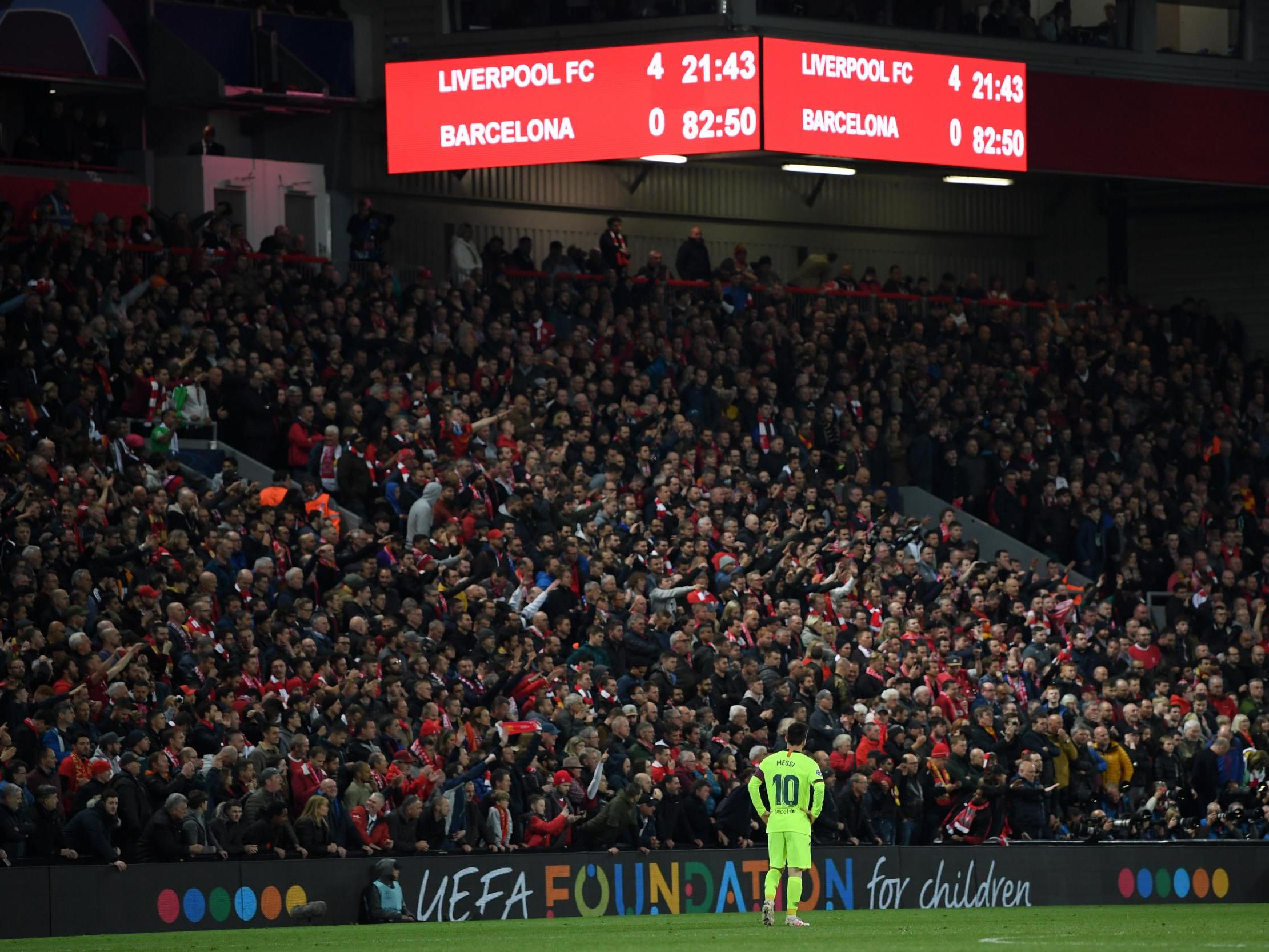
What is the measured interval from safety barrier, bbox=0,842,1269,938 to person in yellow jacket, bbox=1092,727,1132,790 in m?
1.85

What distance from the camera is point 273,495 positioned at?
23984mm

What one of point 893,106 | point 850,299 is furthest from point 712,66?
point 850,299

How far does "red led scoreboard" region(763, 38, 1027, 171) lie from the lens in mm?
28891

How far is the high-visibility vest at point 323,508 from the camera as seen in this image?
24.0 meters

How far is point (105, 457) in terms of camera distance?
23.2 metres

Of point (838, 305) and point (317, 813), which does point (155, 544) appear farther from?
point (838, 305)

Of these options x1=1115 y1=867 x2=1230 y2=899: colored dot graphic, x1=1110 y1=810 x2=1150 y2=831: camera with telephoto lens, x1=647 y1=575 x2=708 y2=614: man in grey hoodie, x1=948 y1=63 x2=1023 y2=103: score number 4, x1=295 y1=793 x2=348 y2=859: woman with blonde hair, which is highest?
x1=948 y1=63 x2=1023 y2=103: score number 4

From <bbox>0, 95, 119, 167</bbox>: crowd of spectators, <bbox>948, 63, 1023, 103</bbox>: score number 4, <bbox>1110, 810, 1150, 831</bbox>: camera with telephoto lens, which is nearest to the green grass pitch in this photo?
<bbox>1110, 810, 1150, 831</bbox>: camera with telephoto lens

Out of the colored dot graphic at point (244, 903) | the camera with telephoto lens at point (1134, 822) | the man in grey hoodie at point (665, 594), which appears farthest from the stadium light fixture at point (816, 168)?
the colored dot graphic at point (244, 903)

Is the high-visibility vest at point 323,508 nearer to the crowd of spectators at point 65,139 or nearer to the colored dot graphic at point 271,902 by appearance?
the colored dot graphic at point 271,902

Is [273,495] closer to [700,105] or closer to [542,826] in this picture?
[542,826]

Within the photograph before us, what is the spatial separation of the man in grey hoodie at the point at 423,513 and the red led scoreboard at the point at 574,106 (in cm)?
606

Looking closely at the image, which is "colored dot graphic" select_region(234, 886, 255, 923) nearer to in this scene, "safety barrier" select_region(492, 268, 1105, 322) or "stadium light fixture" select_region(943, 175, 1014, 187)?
Result: "safety barrier" select_region(492, 268, 1105, 322)

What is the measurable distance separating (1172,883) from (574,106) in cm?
1228
